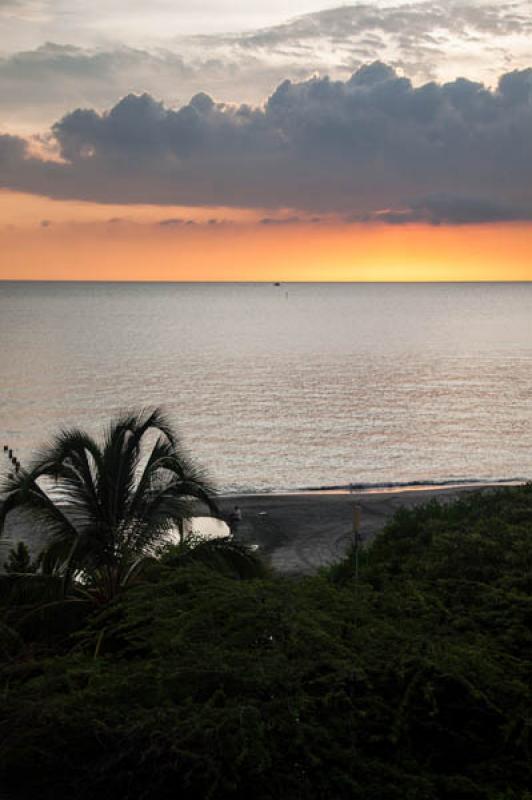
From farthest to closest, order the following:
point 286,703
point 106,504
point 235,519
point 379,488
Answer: point 379,488 < point 235,519 < point 106,504 < point 286,703

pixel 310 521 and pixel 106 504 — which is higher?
pixel 106 504

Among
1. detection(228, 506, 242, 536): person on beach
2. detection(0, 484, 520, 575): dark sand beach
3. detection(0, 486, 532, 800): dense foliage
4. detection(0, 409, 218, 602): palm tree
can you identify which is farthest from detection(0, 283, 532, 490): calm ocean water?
detection(0, 486, 532, 800): dense foliage

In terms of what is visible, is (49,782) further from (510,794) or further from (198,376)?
(198,376)

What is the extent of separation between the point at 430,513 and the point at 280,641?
9.44 m

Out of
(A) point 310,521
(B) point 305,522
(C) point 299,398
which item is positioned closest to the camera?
(B) point 305,522

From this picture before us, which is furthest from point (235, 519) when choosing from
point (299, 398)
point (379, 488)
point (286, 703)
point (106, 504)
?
point (299, 398)

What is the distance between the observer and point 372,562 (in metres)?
16.8

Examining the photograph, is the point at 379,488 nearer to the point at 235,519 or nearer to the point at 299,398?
the point at 235,519

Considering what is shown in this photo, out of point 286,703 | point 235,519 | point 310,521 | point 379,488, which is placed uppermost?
point 286,703

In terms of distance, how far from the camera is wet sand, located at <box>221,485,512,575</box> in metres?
28.3

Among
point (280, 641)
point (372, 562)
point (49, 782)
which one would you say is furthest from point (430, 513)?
point (49, 782)

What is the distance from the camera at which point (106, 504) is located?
52.0ft

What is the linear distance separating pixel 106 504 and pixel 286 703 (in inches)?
326

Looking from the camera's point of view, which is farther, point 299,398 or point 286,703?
point 299,398
